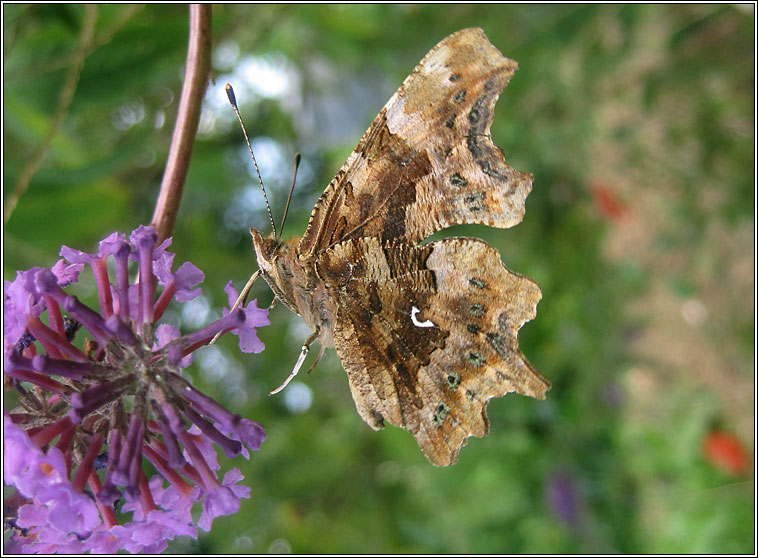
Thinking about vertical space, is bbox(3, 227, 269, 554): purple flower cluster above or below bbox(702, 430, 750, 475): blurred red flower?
below

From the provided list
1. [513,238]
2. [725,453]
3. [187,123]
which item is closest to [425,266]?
[187,123]

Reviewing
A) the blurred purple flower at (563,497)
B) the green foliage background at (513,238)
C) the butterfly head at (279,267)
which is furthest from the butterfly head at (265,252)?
the blurred purple flower at (563,497)

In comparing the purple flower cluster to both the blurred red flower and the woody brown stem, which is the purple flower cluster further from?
the blurred red flower

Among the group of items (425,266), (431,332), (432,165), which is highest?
(432,165)

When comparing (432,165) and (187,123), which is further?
(432,165)

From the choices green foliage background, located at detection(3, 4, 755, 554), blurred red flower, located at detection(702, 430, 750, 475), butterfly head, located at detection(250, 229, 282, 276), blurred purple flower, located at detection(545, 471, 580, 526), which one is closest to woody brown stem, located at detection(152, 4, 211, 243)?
butterfly head, located at detection(250, 229, 282, 276)

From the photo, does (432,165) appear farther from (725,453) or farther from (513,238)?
(725,453)
